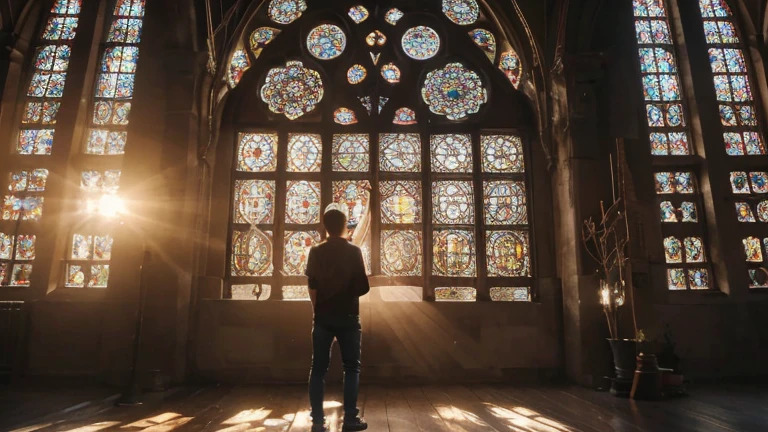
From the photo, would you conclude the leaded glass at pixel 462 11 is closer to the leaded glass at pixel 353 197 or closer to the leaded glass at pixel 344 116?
the leaded glass at pixel 344 116

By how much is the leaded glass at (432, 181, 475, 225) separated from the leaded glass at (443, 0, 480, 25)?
8.23ft

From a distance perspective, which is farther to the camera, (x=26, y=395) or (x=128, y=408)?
(x=26, y=395)

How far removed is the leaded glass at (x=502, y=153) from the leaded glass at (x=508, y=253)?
90 centimetres

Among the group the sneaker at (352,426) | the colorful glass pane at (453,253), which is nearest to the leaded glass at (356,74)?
the colorful glass pane at (453,253)

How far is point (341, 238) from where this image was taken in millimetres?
3332

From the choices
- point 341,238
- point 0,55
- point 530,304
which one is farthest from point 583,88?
point 0,55

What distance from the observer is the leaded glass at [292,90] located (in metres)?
7.29

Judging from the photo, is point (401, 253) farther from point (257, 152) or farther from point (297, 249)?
point (257, 152)

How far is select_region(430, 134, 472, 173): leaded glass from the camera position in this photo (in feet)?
23.4

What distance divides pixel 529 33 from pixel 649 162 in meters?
2.33

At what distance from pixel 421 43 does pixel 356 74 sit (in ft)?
3.51

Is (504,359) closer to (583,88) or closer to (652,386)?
(652,386)

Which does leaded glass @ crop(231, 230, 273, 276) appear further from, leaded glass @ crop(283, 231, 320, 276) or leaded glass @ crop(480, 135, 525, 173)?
leaded glass @ crop(480, 135, 525, 173)

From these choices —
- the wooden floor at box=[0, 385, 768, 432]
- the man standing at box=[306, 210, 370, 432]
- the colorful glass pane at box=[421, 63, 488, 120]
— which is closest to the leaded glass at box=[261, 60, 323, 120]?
the colorful glass pane at box=[421, 63, 488, 120]
